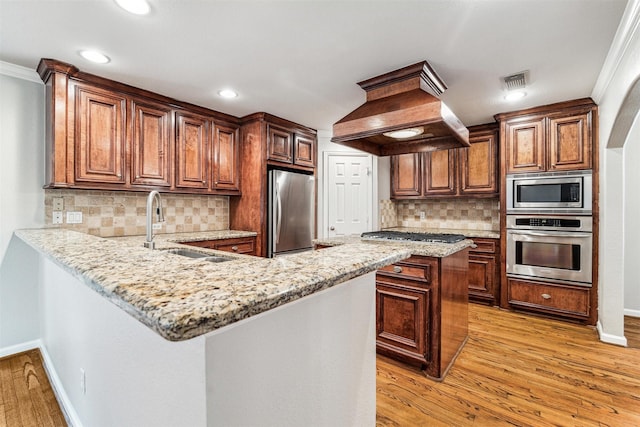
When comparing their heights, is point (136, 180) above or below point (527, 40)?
below

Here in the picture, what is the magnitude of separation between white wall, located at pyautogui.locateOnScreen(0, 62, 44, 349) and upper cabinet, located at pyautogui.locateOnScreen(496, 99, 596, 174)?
4571 mm

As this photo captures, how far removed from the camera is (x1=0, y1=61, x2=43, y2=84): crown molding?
2268mm

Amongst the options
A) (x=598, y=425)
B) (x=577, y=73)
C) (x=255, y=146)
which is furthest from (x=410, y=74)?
(x=598, y=425)

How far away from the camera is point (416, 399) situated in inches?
73.5

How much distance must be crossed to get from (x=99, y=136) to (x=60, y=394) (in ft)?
6.23

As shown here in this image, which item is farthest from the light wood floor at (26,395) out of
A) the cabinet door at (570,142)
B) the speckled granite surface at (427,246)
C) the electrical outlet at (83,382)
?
the cabinet door at (570,142)

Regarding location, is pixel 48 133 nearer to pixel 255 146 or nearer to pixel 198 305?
pixel 255 146

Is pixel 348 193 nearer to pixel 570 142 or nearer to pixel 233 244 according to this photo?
pixel 233 244

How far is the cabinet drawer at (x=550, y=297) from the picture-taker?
3.04 meters

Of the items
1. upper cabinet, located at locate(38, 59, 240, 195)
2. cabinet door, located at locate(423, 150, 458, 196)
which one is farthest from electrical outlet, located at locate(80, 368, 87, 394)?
cabinet door, located at locate(423, 150, 458, 196)

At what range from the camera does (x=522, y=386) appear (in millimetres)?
1997

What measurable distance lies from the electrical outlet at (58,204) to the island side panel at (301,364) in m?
2.73

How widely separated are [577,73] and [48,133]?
14.2 ft

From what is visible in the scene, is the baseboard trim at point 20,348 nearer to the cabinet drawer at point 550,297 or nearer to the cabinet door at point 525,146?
the cabinet drawer at point 550,297
